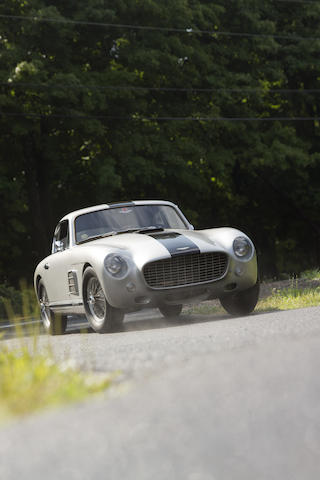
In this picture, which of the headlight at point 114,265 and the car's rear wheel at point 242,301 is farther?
the car's rear wheel at point 242,301

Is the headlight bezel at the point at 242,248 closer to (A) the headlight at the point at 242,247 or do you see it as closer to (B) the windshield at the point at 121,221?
(A) the headlight at the point at 242,247

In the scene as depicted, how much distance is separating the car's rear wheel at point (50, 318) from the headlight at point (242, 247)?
2.81 metres

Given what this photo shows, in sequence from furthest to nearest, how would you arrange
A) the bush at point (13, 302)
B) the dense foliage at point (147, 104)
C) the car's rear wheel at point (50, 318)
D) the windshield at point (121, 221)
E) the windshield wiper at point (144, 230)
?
1. the dense foliage at point (147, 104)
2. the bush at point (13, 302)
3. the car's rear wheel at point (50, 318)
4. the windshield at point (121, 221)
5. the windshield wiper at point (144, 230)

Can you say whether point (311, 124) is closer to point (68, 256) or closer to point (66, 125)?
point (66, 125)

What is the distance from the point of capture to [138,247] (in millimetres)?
8430

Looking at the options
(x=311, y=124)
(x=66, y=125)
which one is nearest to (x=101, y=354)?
(x=66, y=125)

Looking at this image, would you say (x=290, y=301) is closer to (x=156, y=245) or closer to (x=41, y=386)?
(x=156, y=245)

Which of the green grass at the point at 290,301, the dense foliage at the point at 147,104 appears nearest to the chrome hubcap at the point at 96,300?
the green grass at the point at 290,301

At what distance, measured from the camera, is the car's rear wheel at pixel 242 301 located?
9.12 metres

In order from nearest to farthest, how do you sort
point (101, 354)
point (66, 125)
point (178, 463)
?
point (178, 463)
point (101, 354)
point (66, 125)

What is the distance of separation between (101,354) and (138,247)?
10.5ft

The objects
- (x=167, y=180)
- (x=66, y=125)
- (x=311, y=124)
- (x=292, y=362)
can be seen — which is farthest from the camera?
(x=311, y=124)

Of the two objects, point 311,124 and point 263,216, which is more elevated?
point 311,124

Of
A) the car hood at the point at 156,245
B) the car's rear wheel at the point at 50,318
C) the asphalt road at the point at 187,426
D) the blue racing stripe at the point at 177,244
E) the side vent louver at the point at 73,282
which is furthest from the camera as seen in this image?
the car's rear wheel at the point at 50,318
